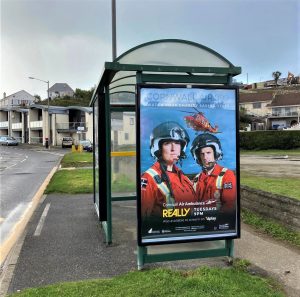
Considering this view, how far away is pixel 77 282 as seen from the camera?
471 cm

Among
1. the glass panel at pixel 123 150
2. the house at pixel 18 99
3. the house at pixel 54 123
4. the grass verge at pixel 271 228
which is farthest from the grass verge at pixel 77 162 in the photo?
the house at pixel 18 99

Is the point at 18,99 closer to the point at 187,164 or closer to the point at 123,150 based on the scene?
the point at 123,150

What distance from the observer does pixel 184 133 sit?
5133mm

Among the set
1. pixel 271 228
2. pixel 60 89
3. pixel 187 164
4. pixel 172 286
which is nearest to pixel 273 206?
pixel 271 228

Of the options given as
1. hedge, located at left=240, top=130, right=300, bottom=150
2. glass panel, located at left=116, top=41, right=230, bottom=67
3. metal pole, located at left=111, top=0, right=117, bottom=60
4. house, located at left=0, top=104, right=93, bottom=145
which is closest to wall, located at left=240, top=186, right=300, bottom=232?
glass panel, located at left=116, top=41, right=230, bottom=67

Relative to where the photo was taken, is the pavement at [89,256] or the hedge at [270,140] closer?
the pavement at [89,256]

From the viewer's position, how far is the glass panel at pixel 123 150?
8805 millimetres

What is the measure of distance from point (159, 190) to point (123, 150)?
4.14m

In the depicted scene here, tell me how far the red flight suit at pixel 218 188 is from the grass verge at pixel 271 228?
5.10ft

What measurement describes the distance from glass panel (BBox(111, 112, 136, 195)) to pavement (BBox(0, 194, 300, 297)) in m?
1.08

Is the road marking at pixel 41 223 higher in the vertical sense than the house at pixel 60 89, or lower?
lower

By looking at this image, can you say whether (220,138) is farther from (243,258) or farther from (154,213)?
(243,258)

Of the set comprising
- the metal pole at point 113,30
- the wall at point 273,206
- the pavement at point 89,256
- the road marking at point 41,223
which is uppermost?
the metal pole at point 113,30

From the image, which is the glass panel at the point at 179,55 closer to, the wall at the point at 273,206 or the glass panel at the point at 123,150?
the wall at the point at 273,206
